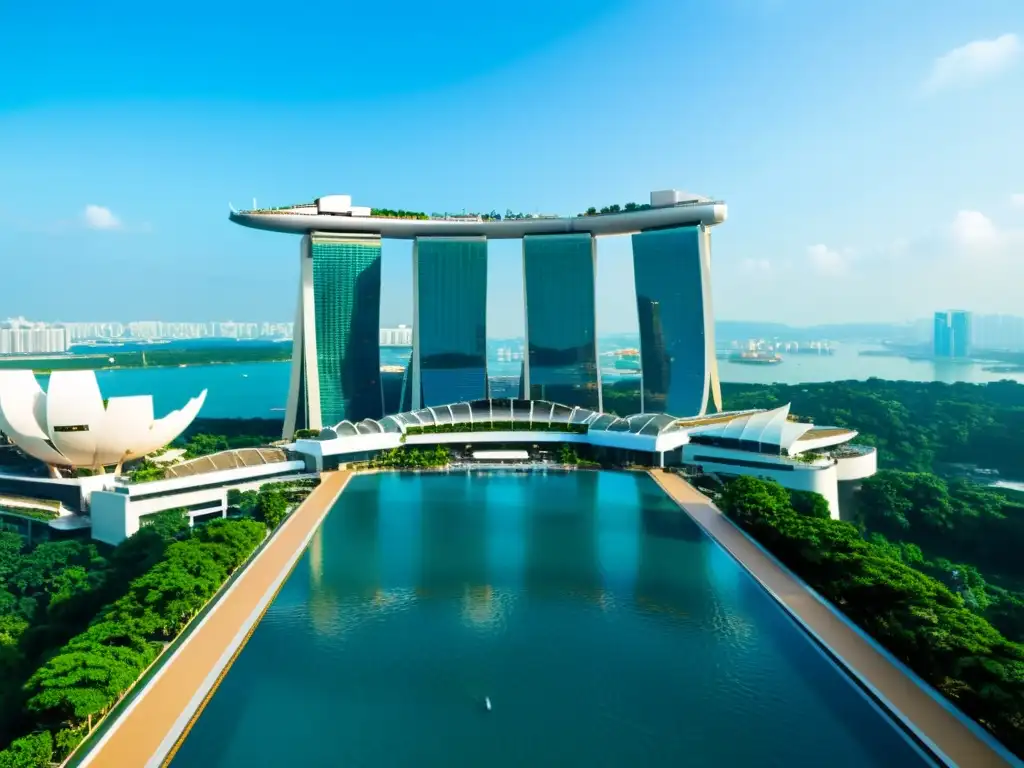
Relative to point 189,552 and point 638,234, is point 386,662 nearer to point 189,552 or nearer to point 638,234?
point 189,552

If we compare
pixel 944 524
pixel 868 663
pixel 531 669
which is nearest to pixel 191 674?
pixel 531 669

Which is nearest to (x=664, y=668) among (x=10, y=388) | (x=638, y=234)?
(x=10, y=388)

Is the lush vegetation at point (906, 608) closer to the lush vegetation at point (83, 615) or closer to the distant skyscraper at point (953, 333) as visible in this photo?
the lush vegetation at point (83, 615)

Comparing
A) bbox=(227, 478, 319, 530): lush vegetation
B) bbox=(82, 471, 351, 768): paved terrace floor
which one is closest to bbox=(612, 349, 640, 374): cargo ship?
bbox=(227, 478, 319, 530): lush vegetation

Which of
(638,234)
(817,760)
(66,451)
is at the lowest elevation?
(817,760)

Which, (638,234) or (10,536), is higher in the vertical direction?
(638,234)

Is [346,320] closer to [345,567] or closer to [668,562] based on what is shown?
[345,567]

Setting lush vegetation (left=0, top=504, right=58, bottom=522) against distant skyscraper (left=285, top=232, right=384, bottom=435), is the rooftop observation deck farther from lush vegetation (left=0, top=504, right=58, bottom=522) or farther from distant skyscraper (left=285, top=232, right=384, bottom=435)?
lush vegetation (left=0, top=504, right=58, bottom=522)
